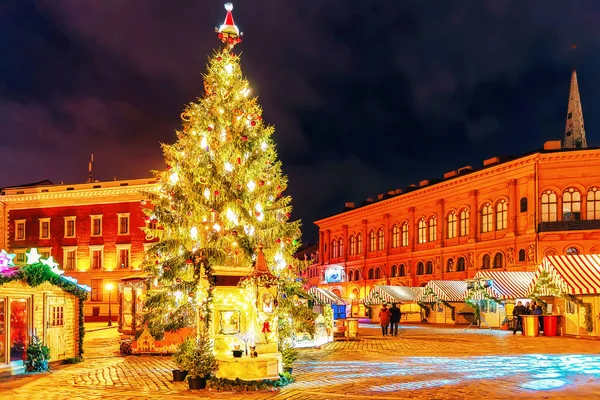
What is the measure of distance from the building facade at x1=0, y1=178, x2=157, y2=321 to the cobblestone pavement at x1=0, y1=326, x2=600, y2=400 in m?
31.1

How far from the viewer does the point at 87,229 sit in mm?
54281

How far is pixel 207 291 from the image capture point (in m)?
14.5

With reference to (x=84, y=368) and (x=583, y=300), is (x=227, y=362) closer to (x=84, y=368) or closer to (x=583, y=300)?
(x=84, y=368)

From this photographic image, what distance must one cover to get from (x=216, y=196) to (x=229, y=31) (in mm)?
4484

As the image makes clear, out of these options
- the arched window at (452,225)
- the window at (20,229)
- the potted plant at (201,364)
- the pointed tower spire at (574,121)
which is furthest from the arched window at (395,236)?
the potted plant at (201,364)

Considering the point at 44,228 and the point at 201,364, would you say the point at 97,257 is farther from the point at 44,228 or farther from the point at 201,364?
the point at 201,364

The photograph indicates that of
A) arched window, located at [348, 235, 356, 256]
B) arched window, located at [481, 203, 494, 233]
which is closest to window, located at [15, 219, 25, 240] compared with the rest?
arched window, located at [348, 235, 356, 256]

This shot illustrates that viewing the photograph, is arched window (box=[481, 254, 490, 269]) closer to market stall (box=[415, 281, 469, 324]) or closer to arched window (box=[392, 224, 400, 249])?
market stall (box=[415, 281, 469, 324])

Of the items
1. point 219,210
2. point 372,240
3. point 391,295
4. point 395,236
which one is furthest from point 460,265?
point 219,210

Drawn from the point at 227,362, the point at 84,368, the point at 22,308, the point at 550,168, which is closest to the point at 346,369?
the point at 227,362

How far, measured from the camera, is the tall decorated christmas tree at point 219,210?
14695 mm

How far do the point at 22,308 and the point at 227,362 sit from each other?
7196mm

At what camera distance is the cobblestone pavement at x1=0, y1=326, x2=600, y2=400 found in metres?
12.6

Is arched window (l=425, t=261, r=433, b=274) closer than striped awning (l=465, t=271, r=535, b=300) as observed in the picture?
No
